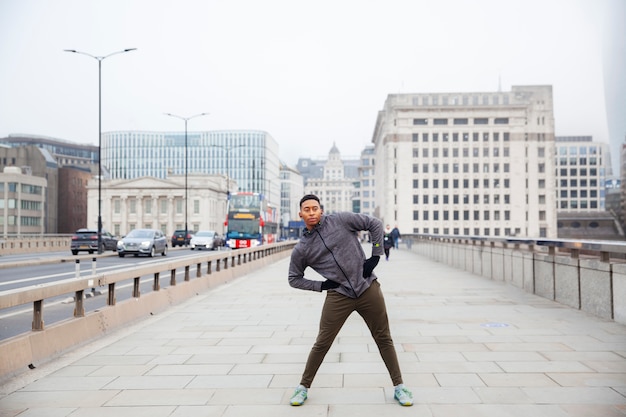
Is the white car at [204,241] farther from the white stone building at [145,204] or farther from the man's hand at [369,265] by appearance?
the white stone building at [145,204]

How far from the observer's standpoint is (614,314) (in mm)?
9391

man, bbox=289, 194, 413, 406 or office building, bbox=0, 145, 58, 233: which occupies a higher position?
office building, bbox=0, 145, 58, 233

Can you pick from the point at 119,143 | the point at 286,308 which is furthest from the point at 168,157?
the point at 286,308

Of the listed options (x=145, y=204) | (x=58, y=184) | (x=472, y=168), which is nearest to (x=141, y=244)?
(x=145, y=204)

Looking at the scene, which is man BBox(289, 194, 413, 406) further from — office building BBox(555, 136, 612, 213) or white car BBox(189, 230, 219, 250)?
office building BBox(555, 136, 612, 213)

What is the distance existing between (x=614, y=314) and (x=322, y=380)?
5588mm

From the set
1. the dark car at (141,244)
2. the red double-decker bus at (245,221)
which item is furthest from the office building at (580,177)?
the dark car at (141,244)

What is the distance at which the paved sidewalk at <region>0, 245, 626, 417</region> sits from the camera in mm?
4984

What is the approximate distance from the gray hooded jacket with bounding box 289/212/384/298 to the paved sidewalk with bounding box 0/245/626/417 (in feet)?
3.24

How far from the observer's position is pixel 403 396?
495 cm

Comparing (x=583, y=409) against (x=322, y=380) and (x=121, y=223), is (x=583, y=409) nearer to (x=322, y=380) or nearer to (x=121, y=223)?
(x=322, y=380)

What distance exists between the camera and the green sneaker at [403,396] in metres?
4.93

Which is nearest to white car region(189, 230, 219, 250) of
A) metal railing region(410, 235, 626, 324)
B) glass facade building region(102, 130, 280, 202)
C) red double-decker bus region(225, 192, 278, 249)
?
red double-decker bus region(225, 192, 278, 249)

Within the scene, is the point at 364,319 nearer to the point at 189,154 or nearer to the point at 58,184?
the point at 58,184
